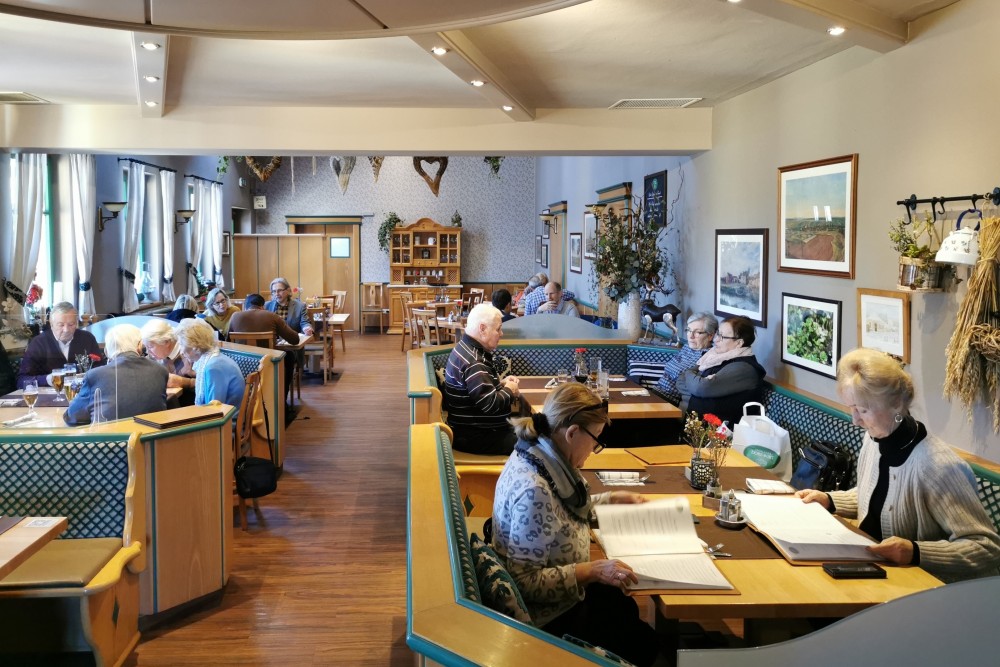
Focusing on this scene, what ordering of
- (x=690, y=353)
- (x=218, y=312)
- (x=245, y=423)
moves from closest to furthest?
1. (x=245, y=423)
2. (x=690, y=353)
3. (x=218, y=312)

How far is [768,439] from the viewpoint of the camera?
169 inches

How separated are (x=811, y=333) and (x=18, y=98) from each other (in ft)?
21.9

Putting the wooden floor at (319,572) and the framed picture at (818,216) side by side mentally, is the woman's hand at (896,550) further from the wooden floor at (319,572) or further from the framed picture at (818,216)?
the framed picture at (818,216)

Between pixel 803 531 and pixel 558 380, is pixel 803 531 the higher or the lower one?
the lower one

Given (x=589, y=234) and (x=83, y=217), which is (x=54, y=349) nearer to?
(x=83, y=217)

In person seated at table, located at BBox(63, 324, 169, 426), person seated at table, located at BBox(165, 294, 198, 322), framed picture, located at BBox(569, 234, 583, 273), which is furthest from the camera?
framed picture, located at BBox(569, 234, 583, 273)

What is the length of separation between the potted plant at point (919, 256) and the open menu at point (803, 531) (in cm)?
137

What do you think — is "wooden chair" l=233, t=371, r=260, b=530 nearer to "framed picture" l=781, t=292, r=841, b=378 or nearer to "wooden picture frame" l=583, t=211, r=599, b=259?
"framed picture" l=781, t=292, r=841, b=378

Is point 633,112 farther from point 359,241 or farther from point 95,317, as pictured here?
point 359,241

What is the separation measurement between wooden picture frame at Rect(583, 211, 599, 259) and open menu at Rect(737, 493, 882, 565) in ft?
25.6

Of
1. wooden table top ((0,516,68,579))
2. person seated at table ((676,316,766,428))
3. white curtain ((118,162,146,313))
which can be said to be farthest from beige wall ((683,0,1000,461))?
white curtain ((118,162,146,313))

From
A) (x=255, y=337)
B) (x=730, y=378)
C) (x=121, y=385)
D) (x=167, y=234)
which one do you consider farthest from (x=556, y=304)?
(x=167, y=234)

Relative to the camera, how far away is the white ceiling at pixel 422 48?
3.28 meters

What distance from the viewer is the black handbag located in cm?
384
